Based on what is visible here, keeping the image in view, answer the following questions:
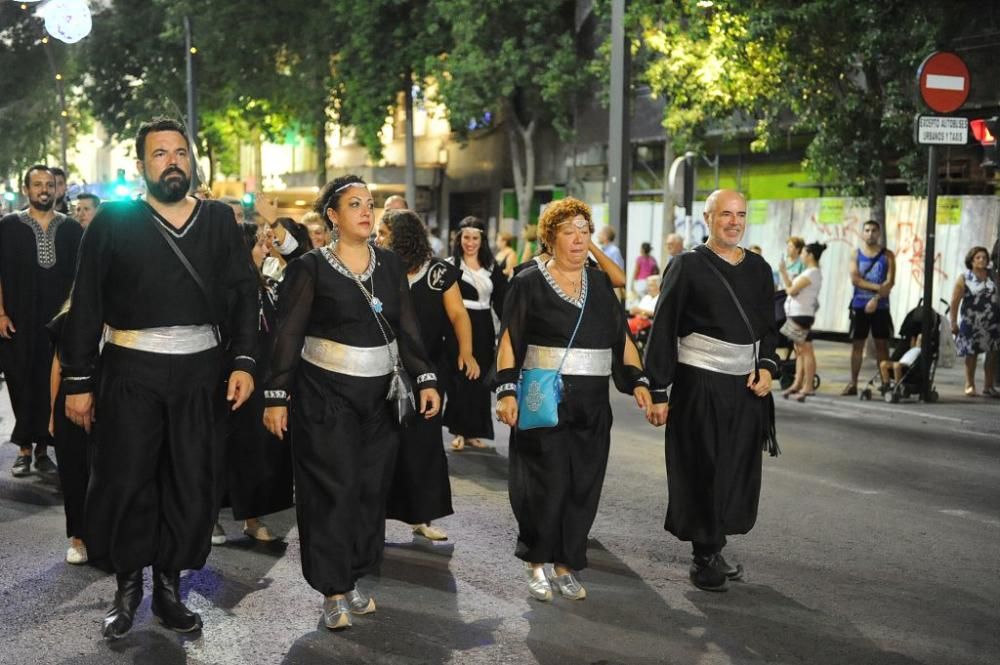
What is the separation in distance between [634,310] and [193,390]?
42.9 feet

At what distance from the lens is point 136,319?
18.1 ft

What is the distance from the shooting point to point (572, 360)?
6.29m

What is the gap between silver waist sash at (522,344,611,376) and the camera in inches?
247

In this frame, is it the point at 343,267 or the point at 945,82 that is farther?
the point at 945,82

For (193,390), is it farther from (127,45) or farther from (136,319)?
(127,45)

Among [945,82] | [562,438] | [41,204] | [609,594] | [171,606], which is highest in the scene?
[945,82]

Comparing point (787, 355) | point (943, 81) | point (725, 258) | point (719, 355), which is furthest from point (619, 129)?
point (719, 355)

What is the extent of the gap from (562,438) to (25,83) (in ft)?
186

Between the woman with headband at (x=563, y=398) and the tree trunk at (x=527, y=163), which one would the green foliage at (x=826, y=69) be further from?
the tree trunk at (x=527, y=163)

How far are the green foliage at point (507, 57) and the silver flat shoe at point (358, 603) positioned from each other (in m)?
24.4

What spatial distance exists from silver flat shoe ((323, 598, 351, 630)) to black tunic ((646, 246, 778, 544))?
70.3 inches

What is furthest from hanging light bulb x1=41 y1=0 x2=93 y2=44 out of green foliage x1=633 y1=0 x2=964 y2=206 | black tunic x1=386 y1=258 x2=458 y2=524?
black tunic x1=386 y1=258 x2=458 y2=524

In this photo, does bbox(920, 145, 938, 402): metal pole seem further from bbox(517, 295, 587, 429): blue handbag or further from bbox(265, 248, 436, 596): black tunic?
bbox(265, 248, 436, 596): black tunic

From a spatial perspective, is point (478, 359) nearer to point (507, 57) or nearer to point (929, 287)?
point (929, 287)
